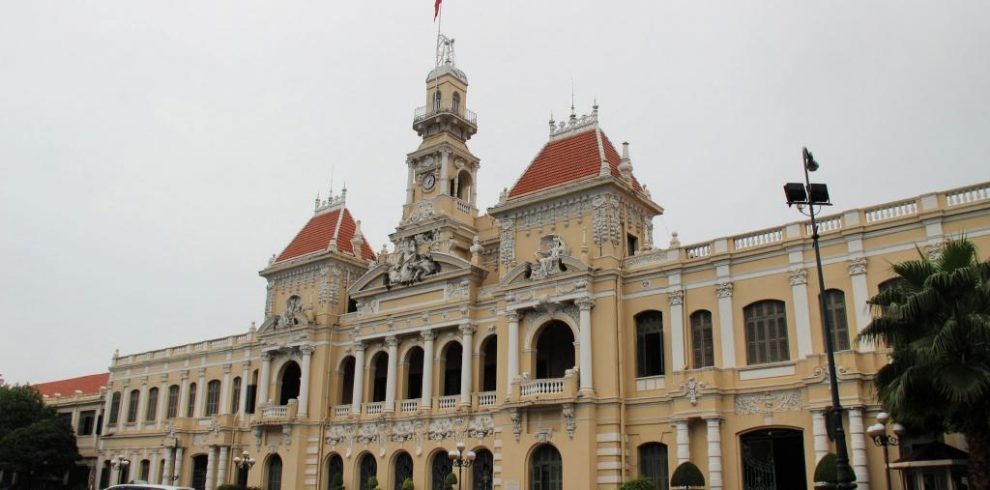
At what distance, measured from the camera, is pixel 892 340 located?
65.8 feet

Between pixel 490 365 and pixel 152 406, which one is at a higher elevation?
pixel 490 365

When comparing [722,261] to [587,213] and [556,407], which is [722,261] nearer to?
[587,213]

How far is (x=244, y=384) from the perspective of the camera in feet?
167

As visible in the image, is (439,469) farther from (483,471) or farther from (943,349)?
(943,349)

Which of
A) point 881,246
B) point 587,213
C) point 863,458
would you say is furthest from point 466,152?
point 863,458

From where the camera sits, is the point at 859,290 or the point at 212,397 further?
the point at 212,397

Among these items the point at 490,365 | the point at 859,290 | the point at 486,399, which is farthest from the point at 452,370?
the point at 859,290

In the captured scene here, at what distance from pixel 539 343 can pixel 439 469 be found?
743 cm

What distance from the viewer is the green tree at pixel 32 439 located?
5553 cm

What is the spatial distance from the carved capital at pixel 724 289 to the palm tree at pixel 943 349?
1215cm

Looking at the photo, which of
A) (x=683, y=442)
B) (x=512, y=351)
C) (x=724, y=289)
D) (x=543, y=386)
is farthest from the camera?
(x=512, y=351)

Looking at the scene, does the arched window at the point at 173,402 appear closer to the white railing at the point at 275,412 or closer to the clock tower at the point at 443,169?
the white railing at the point at 275,412

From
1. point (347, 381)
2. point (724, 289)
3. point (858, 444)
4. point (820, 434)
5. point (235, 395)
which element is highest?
point (724, 289)

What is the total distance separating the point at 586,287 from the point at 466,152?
14976 millimetres
